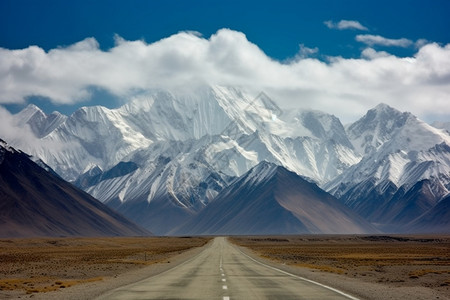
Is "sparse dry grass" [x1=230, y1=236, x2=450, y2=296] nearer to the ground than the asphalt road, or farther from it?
nearer to the ground

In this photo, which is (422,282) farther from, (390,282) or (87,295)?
(87,295)

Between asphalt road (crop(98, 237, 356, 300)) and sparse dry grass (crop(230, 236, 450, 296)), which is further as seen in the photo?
sparse dry grass (crop(230, 236, 450, 296))

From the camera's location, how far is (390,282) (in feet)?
163

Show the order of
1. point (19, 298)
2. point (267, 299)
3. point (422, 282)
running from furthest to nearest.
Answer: point (422, 282) → point (19, 298) → point (267, 299)

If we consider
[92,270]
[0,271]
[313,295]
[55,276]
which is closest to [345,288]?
[313,295]

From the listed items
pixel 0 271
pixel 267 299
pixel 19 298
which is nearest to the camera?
pixel 267 299

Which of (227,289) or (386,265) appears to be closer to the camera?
(227,289)

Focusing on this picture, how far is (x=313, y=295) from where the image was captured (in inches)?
1341

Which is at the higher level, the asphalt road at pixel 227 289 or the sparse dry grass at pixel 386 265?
the asphalt road at pixel 227 289

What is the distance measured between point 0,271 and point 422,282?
133ft

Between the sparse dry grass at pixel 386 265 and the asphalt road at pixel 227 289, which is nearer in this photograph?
the asphalt road at pixel 227 289

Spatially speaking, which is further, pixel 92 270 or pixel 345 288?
pixel 92 270

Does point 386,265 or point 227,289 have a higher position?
point 227,289

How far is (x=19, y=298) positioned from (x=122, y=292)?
536 centimetres
